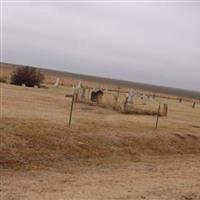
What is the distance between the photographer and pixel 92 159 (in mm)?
16344

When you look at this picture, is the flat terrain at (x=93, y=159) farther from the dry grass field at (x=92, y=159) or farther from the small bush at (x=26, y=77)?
the small bush at (x=26, y=77)

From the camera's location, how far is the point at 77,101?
109ft

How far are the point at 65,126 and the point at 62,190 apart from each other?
7654 mm

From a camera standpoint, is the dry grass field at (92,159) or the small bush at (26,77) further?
the small bush at (26,77)

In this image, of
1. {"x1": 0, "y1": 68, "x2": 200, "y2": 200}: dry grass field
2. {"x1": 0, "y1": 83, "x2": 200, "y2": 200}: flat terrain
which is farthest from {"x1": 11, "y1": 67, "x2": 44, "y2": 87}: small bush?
{"x1": 0, "y1": 68, "x2": 200, "y2": 200}: dry grass field

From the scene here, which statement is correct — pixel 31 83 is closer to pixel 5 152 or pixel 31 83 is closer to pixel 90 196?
pixel 5 152

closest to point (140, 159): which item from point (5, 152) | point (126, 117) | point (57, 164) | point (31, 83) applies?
point (57, 164)

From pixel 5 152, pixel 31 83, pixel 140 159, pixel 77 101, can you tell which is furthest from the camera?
pixel 31 83

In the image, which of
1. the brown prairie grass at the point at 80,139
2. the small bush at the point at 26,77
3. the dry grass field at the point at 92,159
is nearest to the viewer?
the dry grass field at the point at 92,159

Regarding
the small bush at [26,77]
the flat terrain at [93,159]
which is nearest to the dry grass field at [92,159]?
the flat terrain at [93,159]

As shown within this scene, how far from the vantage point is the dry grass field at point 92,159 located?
12227mm

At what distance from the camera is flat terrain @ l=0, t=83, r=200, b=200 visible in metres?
12.3

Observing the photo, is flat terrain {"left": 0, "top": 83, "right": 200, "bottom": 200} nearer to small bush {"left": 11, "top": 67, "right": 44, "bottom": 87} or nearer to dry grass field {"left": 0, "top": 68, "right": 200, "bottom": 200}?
dry grass field {"left": 0, "top": 68, "right": 200, "bottom": 200}

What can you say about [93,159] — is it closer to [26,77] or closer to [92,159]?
[92,159]
